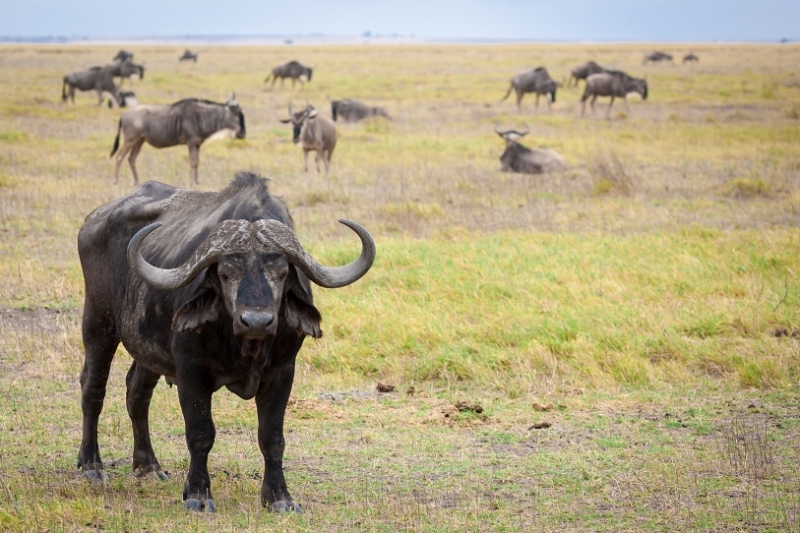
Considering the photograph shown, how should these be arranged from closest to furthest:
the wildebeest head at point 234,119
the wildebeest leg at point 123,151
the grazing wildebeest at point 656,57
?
the wildebeest leg at point 123,151
the wildebeest head at point 234,119
the grazing wildebeest at point 656,57

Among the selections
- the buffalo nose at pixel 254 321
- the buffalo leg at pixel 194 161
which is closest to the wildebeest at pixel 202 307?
the buffalo nose at pixel 254 321

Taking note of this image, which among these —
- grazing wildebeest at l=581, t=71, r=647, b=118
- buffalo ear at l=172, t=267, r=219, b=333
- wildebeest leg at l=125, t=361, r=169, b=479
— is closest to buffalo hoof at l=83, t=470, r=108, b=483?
wildebeest leg at l=125, t=361, r=169, b=479

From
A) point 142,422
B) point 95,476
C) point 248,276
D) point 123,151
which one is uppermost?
point 248,276

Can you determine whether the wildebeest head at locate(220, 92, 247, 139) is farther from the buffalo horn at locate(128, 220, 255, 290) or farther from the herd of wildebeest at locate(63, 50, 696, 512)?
the buffalo horn at locate(128, 220, 255, 290)

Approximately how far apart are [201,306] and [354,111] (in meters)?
21.7

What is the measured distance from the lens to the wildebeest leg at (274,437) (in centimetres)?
454

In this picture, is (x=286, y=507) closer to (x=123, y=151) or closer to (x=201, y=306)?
(x=201, y=306)

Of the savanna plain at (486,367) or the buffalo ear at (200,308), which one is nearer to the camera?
the buffalo ear at (200,308)

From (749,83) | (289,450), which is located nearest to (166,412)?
(289,450)

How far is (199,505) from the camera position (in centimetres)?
452

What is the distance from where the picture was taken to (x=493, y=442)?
18.6ft

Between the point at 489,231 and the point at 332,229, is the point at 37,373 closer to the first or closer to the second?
the point at 332,229

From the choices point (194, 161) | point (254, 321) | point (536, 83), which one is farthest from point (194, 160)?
point (536, 83)

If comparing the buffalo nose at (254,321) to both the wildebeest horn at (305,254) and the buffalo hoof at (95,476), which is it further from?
the buffalo hoof at (95,476)
